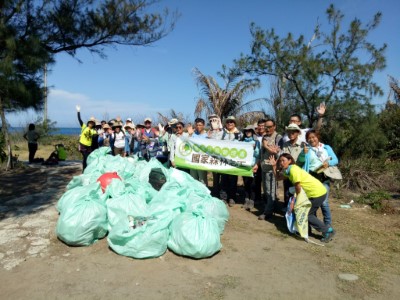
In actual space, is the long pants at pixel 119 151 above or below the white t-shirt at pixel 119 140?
below

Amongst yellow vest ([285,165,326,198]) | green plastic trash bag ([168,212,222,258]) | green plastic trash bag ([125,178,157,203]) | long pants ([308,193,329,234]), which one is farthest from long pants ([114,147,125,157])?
long pants ([308,193,329,234])

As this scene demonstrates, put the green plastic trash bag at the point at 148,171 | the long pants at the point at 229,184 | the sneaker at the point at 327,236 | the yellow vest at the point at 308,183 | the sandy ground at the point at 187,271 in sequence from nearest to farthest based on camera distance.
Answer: the sandy ground at the point at 187,271 → the yellow vest at the point at 308,183 → the sneaker at the point at 327,236 → the green plastic trash bag at the point at 148,171 → the long pants at the point at 229,184

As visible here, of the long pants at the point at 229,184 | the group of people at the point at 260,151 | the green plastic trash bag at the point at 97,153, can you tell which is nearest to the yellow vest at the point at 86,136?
the group of people at the point at 260,151

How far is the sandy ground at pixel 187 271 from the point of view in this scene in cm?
309

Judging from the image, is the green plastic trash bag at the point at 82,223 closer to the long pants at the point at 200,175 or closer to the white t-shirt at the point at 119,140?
the long pants at the point at 200,175

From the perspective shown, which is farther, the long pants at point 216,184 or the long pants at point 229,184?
the long pants at point 216,184

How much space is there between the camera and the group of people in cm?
444

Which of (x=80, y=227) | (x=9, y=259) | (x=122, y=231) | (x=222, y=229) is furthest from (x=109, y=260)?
(x=222, y=229)

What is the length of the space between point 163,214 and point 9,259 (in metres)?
1.70

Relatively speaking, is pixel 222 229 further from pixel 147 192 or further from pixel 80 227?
pixel 80 227

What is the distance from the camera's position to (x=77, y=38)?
8859 mm

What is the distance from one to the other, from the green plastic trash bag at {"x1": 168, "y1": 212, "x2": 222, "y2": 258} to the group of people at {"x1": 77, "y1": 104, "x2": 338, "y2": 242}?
132 centimetres

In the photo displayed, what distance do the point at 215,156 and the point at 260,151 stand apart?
2.77ft

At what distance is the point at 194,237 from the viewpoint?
3.67 meters
